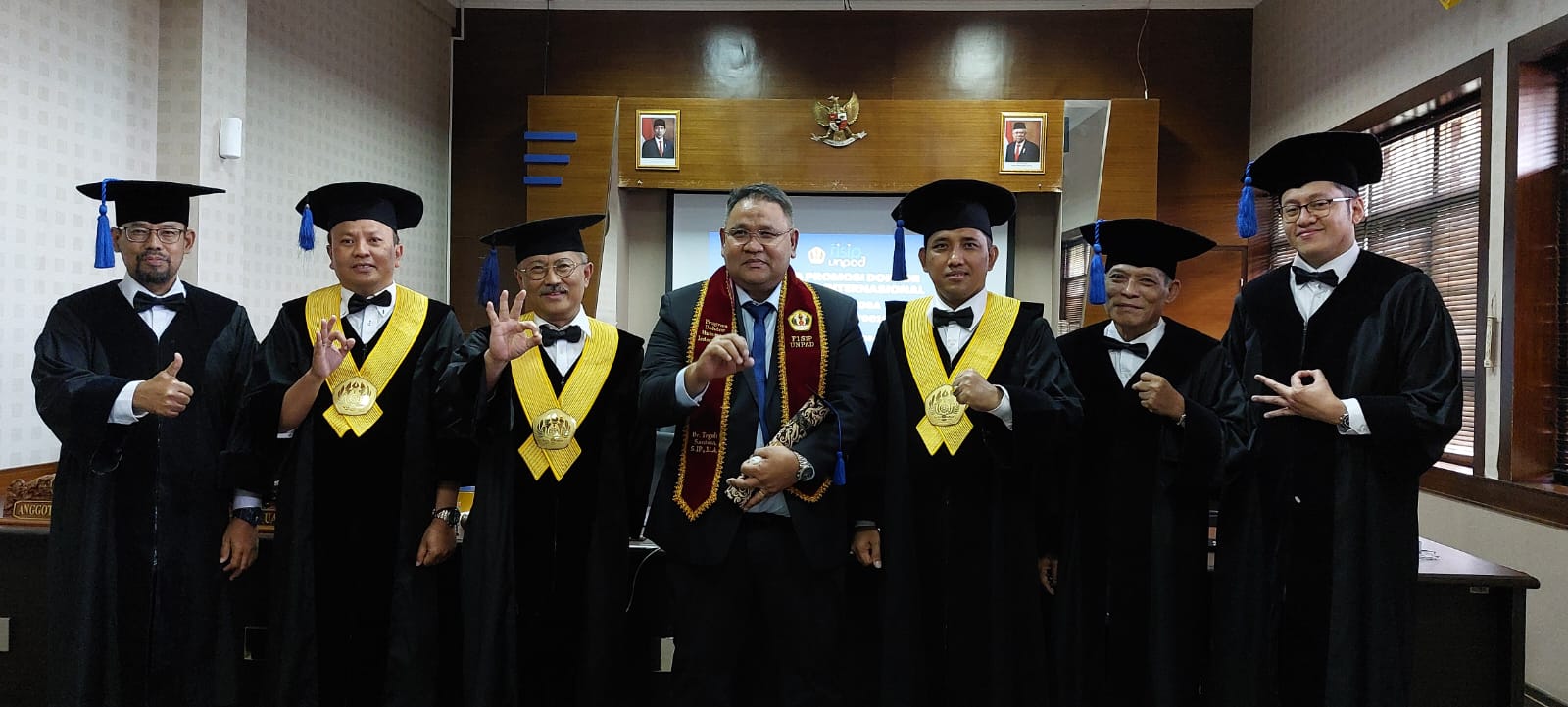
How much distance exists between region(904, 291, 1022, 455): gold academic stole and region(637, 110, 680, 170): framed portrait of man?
4.48m

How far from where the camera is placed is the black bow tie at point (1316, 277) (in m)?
2.54

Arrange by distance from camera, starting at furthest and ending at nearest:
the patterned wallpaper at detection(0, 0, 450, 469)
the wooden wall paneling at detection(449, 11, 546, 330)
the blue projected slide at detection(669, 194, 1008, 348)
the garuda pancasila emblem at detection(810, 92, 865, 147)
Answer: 1. the wooden wall paneling at detection(449, 11, 546, 330)
2. the blue projected slide at detection(669, 194, 1008, 348)
3. the garuda pancasila emblem at detection(810, 92, 865, 147)
4. the patterned wallpaper at detection(0, 0, 450, 469)

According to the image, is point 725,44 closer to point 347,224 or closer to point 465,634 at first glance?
point 347,224

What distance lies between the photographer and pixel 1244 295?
9.11 feet

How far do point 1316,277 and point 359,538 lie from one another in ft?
9.21

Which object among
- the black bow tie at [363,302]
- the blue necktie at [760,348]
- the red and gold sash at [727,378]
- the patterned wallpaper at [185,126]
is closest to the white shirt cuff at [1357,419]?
the red and gold sash at [727,378]

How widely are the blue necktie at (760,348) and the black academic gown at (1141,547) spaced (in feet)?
3.03

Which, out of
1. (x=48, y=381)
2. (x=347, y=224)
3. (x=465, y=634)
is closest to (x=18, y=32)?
(x=48, y=381)

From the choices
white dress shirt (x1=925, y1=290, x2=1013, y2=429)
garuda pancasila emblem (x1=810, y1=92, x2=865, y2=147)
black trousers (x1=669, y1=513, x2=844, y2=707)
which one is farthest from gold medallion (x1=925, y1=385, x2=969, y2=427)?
garuda pancasila emblem (x1=810, y1=92, x2=865, y2=147)

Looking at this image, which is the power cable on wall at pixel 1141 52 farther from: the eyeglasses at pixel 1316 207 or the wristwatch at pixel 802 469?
the wristwatch at pixel 802 469

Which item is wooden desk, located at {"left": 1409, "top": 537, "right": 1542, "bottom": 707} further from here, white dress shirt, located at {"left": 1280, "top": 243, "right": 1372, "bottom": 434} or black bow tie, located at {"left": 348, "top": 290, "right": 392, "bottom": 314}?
black bow tie, located at {"left": 348, "top": 290, "right": 392, "bottom": 314}

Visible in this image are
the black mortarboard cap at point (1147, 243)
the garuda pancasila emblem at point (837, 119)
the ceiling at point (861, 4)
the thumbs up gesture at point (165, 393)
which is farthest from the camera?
the ceiling at point (861, 4)

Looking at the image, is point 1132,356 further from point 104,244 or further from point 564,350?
point 104,244

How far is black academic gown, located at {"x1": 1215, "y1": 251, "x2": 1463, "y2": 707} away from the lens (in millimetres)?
2408
